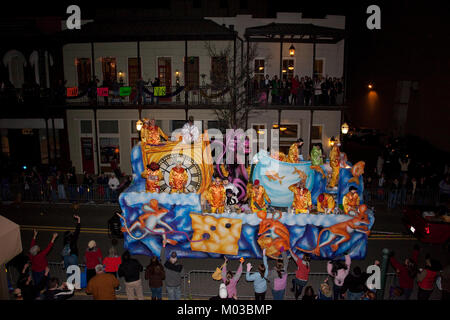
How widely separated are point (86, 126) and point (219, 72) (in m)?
8.52

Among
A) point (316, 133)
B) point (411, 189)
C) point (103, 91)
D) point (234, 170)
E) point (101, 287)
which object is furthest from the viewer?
point (316, 133)

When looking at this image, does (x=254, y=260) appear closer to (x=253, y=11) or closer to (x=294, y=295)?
(x=294, y=295)

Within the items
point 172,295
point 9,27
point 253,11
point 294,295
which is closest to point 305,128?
point 253,11

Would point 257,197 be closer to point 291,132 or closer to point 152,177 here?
point 152,177

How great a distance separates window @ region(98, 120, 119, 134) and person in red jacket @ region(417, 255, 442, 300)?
17.5m

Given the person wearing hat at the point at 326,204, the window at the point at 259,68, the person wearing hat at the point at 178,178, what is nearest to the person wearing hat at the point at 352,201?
the person wearing hat at the point at 326,204

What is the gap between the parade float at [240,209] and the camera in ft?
34.7

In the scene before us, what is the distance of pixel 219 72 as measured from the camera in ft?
66.4

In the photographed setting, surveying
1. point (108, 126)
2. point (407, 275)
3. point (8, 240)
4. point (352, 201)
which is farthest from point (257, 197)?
point (108, 126)

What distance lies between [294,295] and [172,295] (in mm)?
3079

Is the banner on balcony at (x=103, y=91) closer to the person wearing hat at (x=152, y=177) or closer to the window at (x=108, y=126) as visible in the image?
the window at (x=108, y=126)

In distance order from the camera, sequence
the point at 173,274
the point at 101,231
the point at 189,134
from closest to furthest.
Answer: the point at 173,274, the point at 189,134, the point at 101,231

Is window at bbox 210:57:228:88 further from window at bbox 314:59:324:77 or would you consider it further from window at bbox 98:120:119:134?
window at bbox 98:120:119:134

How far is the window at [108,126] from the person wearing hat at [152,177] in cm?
1096
